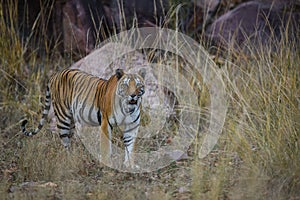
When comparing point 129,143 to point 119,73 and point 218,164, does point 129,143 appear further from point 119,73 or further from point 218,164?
point 218,164

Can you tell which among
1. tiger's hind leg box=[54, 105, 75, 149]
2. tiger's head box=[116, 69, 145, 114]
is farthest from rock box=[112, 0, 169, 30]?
tiger's head box=[116, 69, 145, 114]

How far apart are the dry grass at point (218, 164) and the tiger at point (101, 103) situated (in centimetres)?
29

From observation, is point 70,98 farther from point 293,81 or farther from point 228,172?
point 293,81

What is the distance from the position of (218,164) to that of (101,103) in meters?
1.33

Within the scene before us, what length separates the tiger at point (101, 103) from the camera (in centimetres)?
551

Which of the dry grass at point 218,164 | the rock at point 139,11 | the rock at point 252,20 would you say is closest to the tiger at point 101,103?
the dry grass at point 218,164

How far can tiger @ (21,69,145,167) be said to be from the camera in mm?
5508

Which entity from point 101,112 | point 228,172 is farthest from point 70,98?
point 228,172

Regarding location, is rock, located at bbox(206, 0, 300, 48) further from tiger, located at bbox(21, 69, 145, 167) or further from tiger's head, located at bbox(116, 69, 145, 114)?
tiger's head, located at bbox(116, 69, 145, 114)

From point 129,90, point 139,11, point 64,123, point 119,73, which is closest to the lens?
point 129,90

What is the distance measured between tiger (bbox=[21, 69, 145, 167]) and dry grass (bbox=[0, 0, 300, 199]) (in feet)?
0.96

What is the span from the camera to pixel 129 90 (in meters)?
5.40

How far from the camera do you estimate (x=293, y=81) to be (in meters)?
5.67

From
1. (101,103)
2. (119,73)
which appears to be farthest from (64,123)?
(119,73)
